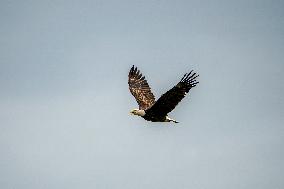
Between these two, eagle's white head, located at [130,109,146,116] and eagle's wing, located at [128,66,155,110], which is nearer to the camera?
eagle's white head, located at [130,109,146,116]

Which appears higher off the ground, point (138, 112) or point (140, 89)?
point (140, 89)

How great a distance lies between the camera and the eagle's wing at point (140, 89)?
2361 cm

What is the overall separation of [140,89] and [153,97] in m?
0.75

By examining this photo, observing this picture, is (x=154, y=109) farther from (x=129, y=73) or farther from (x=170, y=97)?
(x=129, y=73)

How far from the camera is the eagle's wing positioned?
23609 mm

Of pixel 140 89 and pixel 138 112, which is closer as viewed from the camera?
pixel 138 112

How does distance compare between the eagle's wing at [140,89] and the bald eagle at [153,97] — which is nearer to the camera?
the bald eagle at [153,97]

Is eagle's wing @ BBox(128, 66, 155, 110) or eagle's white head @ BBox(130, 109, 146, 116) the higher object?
eagle's wing @ BBox(128, 66, 155, 110)

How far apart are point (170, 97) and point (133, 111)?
106 inches

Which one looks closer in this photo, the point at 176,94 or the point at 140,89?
the point at 176,94

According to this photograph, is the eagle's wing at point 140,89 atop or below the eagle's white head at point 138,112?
atop

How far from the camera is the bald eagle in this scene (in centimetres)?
1973

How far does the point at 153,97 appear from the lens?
23.9 m

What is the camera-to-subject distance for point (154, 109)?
20.7 meters
